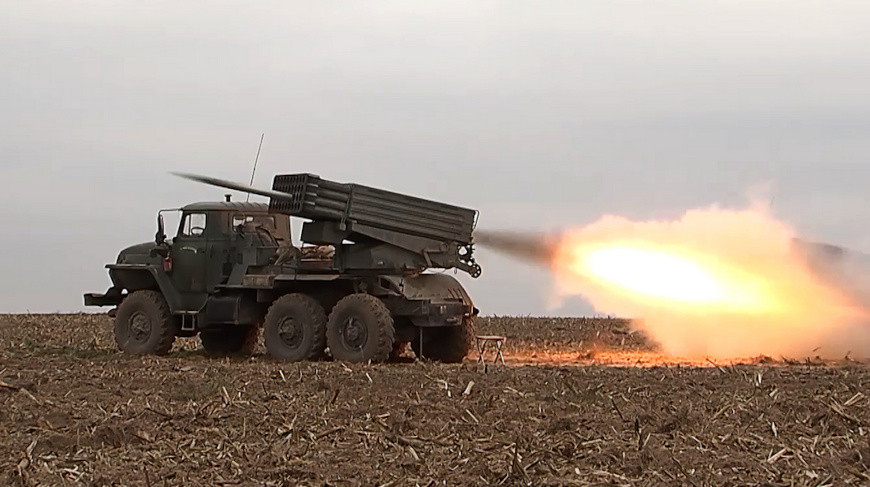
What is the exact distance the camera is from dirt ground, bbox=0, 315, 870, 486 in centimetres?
1121

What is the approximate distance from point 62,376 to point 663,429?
33.2ft

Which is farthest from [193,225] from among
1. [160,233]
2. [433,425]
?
[433,425]

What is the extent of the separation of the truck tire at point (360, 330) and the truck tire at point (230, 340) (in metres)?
4.35

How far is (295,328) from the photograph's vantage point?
22844mm

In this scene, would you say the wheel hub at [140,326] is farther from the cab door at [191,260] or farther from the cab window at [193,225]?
the cab window at [193,225]

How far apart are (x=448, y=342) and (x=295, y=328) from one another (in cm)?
301

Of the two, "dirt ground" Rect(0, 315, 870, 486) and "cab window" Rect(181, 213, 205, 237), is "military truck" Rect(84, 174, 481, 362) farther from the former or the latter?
"dirt ground" Rect(0, 315, 870, 486)

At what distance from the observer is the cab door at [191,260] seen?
81.2ft

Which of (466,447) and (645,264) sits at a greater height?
(645,264)

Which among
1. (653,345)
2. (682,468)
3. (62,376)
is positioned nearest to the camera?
(682,468)

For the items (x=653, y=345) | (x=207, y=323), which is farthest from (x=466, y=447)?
(x=653, y=345)

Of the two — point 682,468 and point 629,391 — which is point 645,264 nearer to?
point 629,391

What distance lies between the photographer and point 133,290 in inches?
1019

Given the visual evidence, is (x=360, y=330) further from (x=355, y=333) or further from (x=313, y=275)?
(x=313, y=275)
